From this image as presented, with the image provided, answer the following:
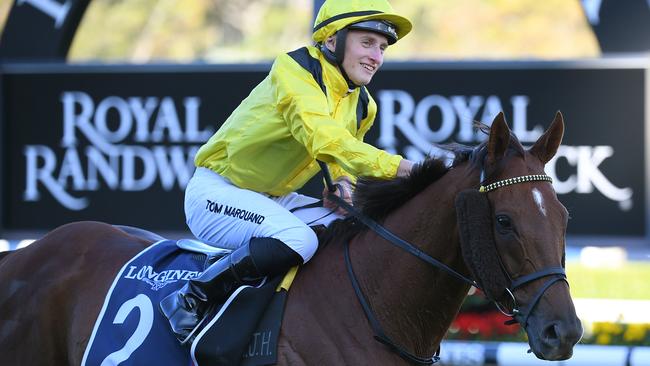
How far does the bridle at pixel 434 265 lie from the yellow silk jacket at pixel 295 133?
0.65 ft

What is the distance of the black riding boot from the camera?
148 inches

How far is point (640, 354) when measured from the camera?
654 cm

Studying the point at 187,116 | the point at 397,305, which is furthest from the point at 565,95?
the point at 397,305

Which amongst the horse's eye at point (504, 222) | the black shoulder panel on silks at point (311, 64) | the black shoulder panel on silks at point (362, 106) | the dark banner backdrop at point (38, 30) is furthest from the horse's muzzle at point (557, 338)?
the dark banner backdrop at point (38, 30)

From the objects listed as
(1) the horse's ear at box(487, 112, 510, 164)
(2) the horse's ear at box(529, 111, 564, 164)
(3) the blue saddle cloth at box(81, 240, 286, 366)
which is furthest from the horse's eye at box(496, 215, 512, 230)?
(3) the blue saddle cloth at box(81, 240, 286, 366)

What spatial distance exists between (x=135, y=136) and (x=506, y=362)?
10.3 feet

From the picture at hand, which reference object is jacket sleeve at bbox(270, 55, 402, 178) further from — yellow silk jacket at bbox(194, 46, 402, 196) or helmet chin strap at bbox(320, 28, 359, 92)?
helmet chin strap at bbox(320, 28, 359, 92)

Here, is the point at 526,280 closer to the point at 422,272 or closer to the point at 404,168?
the point at 422,272

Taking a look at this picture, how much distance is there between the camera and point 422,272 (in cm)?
365

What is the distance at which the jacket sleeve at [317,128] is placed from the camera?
3648 mm

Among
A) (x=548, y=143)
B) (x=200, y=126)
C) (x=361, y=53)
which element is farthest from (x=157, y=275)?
(x=200, y=126)

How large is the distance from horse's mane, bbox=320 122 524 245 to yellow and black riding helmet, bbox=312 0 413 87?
51 cm

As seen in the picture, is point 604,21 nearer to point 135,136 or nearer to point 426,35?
point 135,136

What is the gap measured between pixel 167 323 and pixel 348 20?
1.42m
